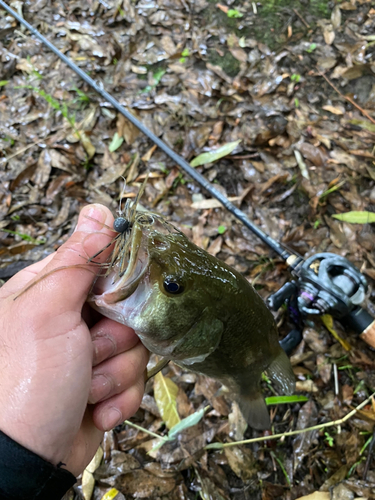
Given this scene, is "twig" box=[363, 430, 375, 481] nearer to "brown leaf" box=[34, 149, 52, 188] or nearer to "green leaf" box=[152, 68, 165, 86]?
"brown leaf" box=[34, 149, 52, 188]

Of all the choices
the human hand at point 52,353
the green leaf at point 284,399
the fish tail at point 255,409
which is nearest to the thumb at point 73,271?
the human hand at point 52,353

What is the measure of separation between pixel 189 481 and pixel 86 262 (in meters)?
1.93

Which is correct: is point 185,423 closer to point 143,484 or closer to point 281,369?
point 143,484

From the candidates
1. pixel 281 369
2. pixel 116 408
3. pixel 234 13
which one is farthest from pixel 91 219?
pixel 234 13

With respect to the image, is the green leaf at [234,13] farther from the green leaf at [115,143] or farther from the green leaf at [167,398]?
the green leaf at [167,398]

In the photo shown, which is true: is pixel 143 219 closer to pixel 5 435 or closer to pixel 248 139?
pixel 5 435

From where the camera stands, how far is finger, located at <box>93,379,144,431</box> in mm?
1676

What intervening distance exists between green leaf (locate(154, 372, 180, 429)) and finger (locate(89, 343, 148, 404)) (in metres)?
0.94

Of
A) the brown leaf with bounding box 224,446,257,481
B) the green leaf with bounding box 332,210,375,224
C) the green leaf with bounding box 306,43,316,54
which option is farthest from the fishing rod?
the green leaf with bounding box 306,43,316,54

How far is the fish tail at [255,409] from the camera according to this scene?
88.0 inches

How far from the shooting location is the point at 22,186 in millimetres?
3836

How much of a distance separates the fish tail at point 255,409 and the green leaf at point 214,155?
2361 millimetres

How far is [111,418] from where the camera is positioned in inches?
66.1

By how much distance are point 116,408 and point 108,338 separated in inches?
14.7
